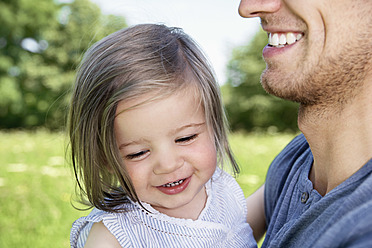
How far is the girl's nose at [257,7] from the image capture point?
5.49 feet

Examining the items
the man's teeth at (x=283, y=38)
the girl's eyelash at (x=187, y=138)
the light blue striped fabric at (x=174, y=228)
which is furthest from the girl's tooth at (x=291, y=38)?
the light blue striped fabric at (x=174, y=228)

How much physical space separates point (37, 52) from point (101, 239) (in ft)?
81.0

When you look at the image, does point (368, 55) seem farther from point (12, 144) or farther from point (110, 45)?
point (12, 144)

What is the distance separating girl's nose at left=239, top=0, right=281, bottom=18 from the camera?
1.67m

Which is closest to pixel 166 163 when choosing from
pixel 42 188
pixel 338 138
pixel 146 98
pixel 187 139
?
pixel 187 139

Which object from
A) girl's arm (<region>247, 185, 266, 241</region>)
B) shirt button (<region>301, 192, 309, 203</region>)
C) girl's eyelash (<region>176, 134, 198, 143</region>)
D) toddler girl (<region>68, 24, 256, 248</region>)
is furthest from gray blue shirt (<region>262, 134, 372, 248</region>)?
girl's eyelash (<region>176, 134, 198, 143</region>)

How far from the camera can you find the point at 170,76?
5.76ft

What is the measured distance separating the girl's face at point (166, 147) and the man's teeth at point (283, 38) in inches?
15.9

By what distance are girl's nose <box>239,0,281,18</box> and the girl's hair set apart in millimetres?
319

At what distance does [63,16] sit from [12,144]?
19223 mm

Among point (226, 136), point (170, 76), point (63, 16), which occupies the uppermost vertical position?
point (170, 76)

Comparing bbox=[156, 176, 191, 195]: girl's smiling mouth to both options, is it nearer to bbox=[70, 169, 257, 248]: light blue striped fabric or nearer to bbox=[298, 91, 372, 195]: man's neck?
bbox=[70, 169, 257, 248]: light blue striped fabric

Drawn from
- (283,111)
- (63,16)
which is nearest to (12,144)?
(63,16)

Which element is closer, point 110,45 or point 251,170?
point 110,45
